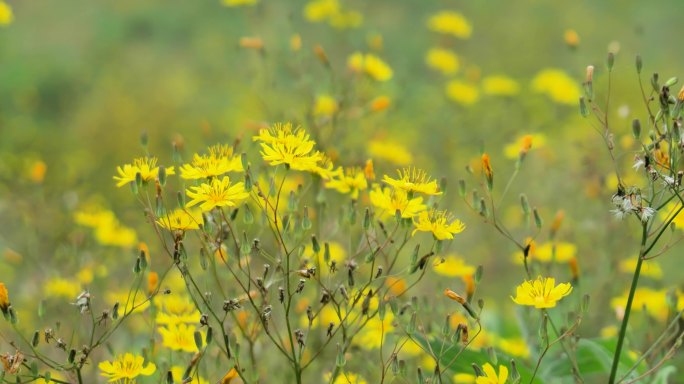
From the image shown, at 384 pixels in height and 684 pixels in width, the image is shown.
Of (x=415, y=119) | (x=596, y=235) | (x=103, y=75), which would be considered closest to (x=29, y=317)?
(x=596, y=235)

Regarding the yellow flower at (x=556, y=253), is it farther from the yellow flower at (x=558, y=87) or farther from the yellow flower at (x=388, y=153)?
the yellow flower at (x=558, y=87)

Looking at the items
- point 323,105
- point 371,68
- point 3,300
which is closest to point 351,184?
point 3,300

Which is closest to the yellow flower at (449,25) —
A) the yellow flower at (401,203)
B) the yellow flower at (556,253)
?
the yellow flower at (556,253)

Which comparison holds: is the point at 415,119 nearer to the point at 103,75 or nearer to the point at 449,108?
the point at 449,108

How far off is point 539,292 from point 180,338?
81cm

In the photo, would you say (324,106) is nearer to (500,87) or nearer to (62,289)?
(500,87)

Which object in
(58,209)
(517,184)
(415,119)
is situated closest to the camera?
(58,209)

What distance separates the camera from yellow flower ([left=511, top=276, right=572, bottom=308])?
1.64 meters

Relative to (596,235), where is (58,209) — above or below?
above

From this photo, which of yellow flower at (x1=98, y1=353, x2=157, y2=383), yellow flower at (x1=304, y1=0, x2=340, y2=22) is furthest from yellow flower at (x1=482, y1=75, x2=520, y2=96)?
yellow flower at (x1=98, y1=353, x2=157, y2=383)

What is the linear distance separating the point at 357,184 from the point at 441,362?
19.8 inches

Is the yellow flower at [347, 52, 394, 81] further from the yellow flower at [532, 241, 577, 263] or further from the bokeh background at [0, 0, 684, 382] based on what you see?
the yellow flower at [532, 241, 577, 263]

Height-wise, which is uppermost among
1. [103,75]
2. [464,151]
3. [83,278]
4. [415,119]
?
[103,75]

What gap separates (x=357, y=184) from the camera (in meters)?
1.92
